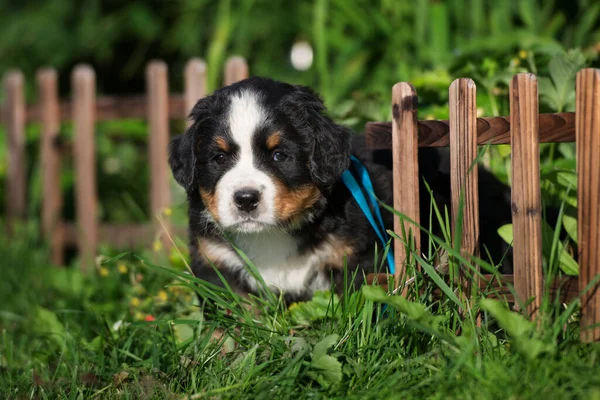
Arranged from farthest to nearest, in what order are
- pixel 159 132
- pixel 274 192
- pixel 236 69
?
pixel 159 132 < pixel 236 69 < pixel 274 192

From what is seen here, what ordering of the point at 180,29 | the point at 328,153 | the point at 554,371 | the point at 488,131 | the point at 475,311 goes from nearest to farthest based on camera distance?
the point at 554,371, the point at 475,311, the point at 488,131, the point at 328,153, the point at 180,29

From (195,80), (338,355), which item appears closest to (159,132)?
(195,80)

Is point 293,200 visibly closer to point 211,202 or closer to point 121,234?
point 211,202

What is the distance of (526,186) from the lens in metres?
2.83

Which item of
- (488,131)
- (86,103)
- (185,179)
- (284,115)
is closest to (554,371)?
(488,131)

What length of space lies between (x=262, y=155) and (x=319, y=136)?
28 cm

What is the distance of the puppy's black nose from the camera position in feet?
10.1

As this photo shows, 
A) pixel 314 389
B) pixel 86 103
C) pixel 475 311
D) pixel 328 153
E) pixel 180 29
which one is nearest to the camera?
pixel 314 389

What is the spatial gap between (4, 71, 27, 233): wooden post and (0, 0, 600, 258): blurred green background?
0.15 meters

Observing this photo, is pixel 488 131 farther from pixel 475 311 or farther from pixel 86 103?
pixel 86 103

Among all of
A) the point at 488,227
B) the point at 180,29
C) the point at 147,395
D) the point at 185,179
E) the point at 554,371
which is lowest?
the point at 147,395

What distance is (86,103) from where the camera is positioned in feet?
22.1

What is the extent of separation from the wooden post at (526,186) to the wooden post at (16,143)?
5.55 meters

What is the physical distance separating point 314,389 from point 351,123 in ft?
7.09
